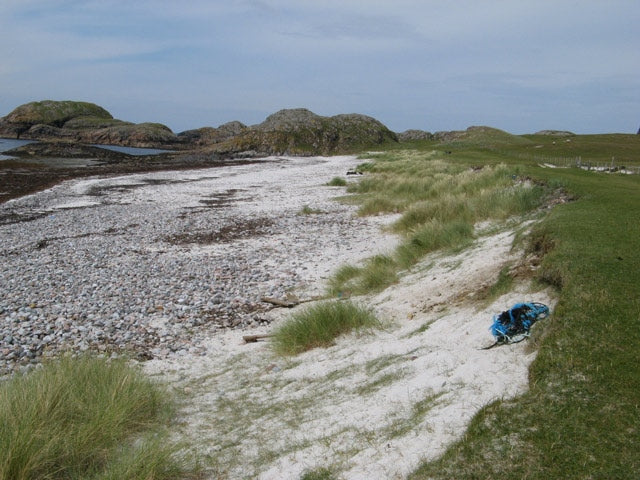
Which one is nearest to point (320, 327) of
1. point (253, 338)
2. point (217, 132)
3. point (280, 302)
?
point (253, 338)

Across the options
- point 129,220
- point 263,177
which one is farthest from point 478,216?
point 263,177

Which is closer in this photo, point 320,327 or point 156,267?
point 320,327

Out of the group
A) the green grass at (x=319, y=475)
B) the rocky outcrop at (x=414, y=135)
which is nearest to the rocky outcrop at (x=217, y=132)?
the rocky outcrop at (x=414, y=135)

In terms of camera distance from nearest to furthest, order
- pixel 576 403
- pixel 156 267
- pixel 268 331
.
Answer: pixel 576 403
pixel 268 331
pixel 156 267

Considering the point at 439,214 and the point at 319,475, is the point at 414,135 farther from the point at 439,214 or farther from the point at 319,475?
the point at 319,475

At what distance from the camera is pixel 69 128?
117000 millimetres

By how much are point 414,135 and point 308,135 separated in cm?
3091

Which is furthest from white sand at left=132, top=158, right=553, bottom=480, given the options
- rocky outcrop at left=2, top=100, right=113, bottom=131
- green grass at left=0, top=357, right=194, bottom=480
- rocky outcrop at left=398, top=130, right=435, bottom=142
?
rocky outcrop at left=2, top=100, right=113, bottom=131

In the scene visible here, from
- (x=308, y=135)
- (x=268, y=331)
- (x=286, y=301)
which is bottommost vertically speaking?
(x=268, y=331)

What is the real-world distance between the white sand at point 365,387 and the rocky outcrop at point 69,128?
11183 centimetres

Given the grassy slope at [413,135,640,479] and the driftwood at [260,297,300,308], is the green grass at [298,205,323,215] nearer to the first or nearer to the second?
the driftwood at [260,297,300,308]

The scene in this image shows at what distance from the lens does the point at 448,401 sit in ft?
13.4

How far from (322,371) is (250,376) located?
1.09m

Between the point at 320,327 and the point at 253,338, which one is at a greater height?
the point at 320,327
